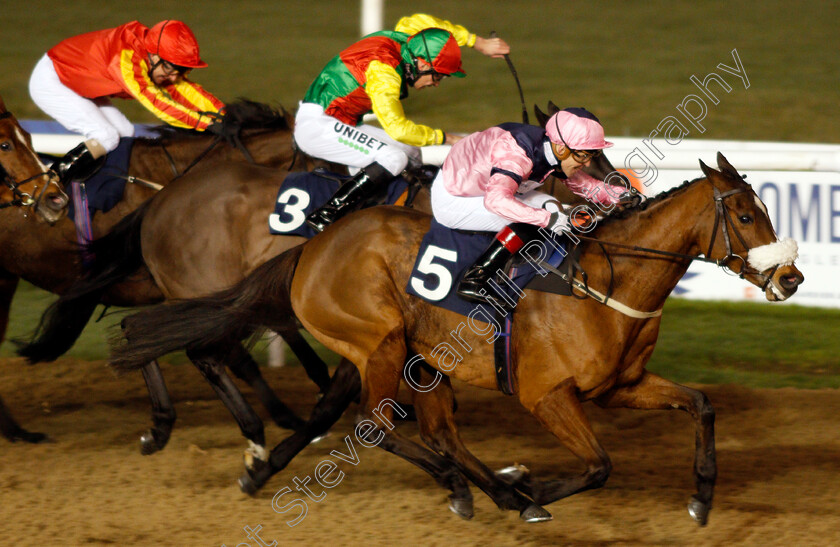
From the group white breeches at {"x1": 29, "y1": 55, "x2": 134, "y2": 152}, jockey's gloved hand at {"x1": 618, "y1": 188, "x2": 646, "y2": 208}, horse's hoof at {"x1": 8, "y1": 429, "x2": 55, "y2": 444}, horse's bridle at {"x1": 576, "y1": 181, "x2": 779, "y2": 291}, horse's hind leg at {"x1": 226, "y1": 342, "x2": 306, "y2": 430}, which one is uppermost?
horse's bridle at {"x1": 576, "y1": 181, "x2": 779, "y2": 291}

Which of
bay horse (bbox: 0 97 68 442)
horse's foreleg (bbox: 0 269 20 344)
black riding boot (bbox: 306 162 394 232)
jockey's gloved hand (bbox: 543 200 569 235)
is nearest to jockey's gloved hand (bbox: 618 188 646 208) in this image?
jockey's gloved hand (bbox: 543 200 569 235)

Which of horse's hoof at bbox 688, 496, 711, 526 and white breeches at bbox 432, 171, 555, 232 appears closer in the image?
horse's hoof at bbox 688, 496, 711, 526

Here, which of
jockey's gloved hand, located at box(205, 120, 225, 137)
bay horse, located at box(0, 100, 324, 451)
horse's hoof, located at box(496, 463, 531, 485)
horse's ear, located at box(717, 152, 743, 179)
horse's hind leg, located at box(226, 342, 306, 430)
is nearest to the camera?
horse's ear, located at box(717, 152, 743, 179)

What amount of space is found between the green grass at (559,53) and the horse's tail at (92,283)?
22.7 feet

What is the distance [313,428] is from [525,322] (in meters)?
1.06

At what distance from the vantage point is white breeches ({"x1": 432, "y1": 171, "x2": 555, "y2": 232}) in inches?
147

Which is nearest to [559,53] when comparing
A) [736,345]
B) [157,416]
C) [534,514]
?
[736,345]

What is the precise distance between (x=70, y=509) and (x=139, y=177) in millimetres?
1860

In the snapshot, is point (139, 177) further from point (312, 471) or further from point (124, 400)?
point (312, 471)

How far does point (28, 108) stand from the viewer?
12.6 m

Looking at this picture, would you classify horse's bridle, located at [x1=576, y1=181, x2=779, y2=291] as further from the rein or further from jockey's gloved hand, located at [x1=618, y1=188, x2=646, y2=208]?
jockey's gloved hand, located at [x1=618, y1=188, x2=646, y2=208]

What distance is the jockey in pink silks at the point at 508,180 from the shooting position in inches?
138

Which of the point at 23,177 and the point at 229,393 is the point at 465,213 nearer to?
the point at 229,393

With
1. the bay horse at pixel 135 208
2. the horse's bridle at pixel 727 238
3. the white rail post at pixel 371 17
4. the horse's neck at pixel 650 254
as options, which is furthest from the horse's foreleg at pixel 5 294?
the horse's bridle at pixel 727 238
